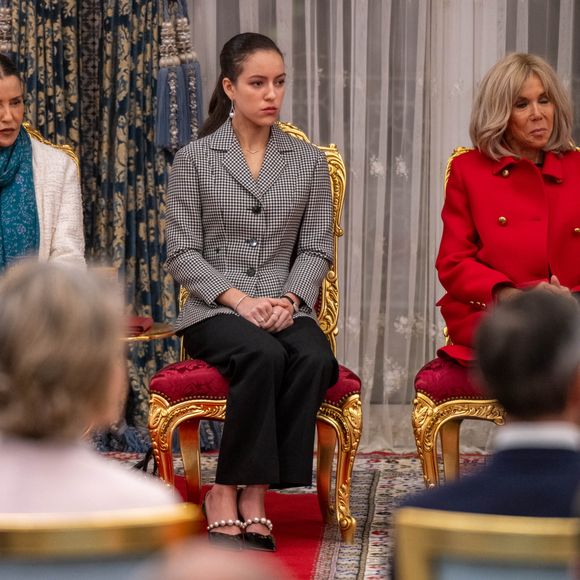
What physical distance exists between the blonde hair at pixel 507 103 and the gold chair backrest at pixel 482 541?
9.49ft

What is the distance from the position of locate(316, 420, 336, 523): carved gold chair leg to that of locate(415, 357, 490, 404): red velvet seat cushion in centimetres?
33

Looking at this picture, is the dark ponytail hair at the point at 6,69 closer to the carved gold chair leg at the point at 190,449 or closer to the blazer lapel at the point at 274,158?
the blazer lapel at the point at 274,158

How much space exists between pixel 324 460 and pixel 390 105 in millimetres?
1924

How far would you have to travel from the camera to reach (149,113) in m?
5.22

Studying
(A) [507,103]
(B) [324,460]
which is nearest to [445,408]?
(B) [324,460]

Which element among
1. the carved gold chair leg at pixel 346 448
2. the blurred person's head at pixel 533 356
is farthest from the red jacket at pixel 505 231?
the blurred person's head at pixel 533 356

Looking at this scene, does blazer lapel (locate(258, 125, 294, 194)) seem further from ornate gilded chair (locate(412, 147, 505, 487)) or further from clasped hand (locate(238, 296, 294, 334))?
ornate gilded chair (locate(412, 147, 505, 487))

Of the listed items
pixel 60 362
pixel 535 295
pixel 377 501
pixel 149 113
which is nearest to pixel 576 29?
pixel 149 113

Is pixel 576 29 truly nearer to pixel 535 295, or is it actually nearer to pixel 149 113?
pixel 149 113

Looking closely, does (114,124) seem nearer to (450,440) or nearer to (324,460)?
(324,460)

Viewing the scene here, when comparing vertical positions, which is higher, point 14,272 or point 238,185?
point 14,272

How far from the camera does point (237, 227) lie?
13.3 feet

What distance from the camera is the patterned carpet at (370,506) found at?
11.8ft

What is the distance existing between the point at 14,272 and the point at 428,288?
393 centimetres
